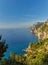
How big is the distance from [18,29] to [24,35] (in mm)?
2767

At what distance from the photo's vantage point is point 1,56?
7.15 m

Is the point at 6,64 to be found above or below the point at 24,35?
below

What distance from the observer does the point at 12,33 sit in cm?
4241

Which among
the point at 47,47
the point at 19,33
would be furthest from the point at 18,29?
the point at 47,47

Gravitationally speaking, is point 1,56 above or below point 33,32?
below

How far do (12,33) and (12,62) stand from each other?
36.5 m

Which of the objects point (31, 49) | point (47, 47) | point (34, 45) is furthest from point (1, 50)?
point (34, 45)

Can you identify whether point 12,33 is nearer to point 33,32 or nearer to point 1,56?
point 33,32

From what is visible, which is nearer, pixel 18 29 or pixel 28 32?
pixel 18 29

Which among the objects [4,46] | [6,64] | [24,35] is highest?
[24,35]

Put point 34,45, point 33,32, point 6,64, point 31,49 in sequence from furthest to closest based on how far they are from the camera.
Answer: point 33,32
point 34,45
point 31,49
point 6,64

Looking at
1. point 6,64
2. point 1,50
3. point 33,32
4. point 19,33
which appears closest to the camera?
point 6,64

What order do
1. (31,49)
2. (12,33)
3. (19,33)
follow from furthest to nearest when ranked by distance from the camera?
(19,33)
(12,33)
(31,49)

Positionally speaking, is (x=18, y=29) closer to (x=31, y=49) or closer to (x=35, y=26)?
(x=35, y=26)
